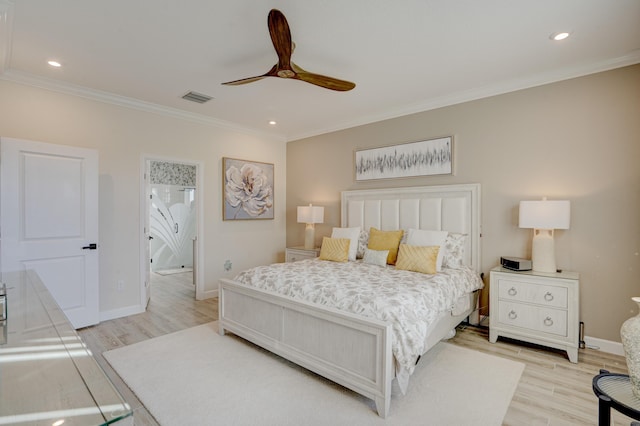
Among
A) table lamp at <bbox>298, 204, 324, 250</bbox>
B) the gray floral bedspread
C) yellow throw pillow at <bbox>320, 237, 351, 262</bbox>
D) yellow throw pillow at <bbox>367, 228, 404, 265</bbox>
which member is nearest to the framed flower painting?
table lamp at <bbox>298, 204, 324, 250</bbox>

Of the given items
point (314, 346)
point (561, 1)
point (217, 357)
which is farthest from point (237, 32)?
point (217, 357)

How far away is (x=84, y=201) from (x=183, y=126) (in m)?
1.68

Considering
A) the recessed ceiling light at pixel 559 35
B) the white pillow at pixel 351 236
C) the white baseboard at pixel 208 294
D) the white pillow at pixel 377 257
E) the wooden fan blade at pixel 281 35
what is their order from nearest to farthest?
the wooden fan blade at pixel 281 35 → the recessed ceiling light at pixel 559 35 → the white pillow at pixel 377 257 → the white pillow at pixel 351 236 → the white baseboard at pixel 208 294

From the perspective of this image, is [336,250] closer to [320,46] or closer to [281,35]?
[320,46]

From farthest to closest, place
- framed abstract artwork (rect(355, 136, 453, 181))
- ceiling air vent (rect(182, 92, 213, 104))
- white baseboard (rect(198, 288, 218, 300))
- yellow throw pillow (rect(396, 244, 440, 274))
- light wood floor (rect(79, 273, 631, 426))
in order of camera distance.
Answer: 1. white baseboard (rect(198, 288, 218, 300))
2. framed abstract artwork (rect(355, 136, 453, 181))
3. ceiling air vent (rect(182, 92, 213, 104))
4. yellow throw pillow (rect(396, 244, 440, 274))
5. light wood floor (rect(79, 273, 631, 426))

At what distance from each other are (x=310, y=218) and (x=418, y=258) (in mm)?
2109

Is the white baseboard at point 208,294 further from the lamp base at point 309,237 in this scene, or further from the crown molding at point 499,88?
the crown molding at point 499,88

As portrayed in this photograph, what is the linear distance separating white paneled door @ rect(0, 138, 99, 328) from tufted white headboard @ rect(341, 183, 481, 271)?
337 centimetres

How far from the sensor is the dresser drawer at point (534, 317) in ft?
9.24

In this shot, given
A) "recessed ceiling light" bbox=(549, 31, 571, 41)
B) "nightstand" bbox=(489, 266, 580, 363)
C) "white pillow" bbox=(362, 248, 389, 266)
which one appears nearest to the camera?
"recessed ceiling light" bbox=(549, 31, 571, 41)

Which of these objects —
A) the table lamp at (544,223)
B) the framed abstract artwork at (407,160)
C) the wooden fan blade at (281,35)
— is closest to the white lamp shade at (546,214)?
the table lamp at (544,223)

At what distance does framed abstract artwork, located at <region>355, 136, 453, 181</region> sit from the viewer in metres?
3.94

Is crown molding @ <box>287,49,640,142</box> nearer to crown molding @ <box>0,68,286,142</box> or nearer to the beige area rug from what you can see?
crown molding @ <box>0,68,286,142</box>

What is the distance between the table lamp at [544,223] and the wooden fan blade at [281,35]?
2642 mm
